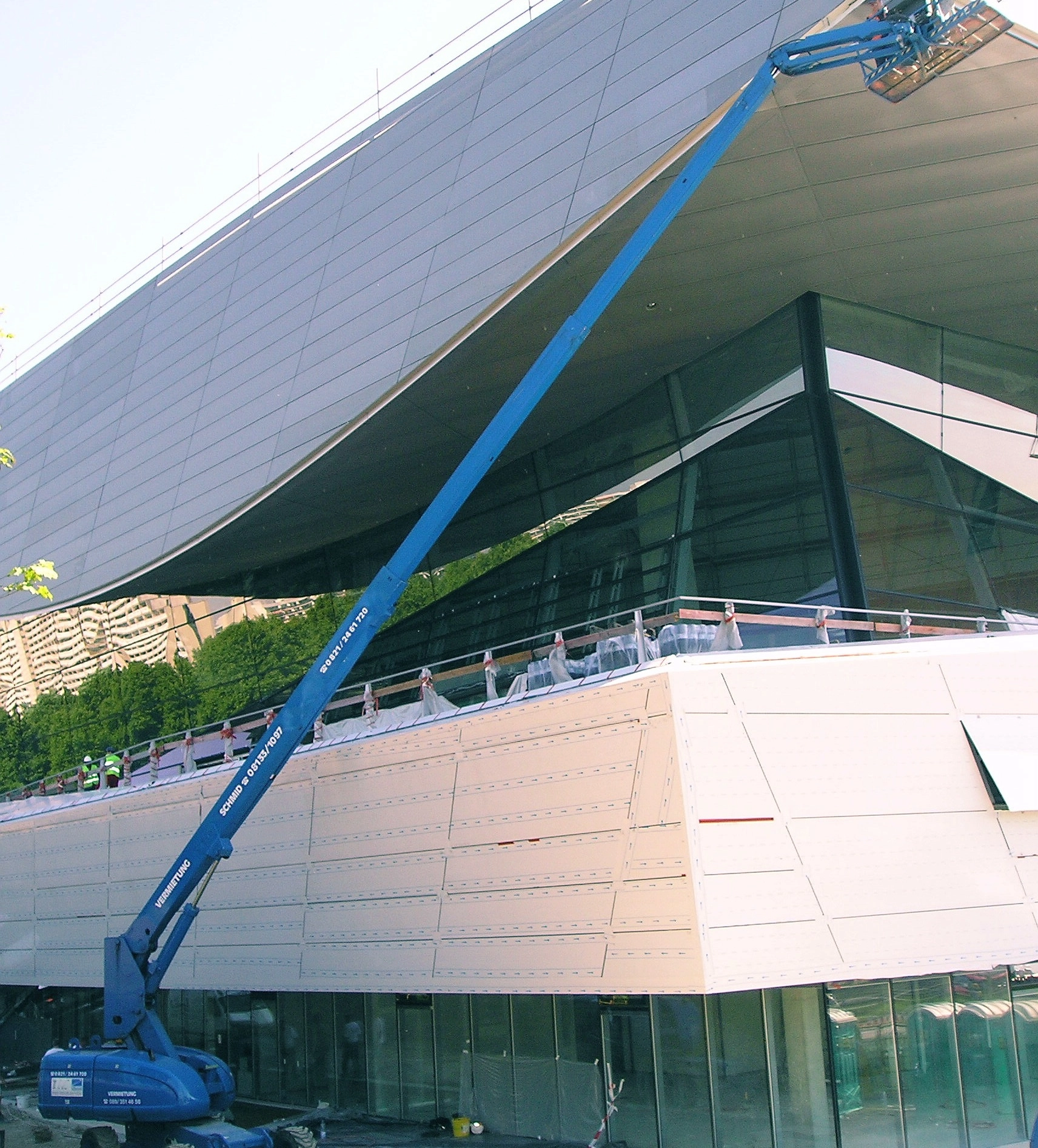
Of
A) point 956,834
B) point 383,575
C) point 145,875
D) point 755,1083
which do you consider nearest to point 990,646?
point 956,834

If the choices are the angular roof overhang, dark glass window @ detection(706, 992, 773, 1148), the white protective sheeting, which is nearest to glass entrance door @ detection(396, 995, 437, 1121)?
dark glass window @ detection(706, 992, 773, 1148)

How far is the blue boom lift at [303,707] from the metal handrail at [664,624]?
222 cm

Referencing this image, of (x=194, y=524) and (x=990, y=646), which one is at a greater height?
(x=194, y=524)

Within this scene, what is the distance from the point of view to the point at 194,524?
21906mm

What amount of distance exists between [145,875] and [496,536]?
7950 millimetres

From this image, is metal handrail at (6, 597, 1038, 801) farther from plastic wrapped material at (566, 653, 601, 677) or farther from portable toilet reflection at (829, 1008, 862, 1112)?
portable toilet reflection at (829, 1008, 862, 1112)

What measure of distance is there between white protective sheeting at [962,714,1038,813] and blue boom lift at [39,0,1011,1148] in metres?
6.02

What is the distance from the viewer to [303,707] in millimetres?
13023

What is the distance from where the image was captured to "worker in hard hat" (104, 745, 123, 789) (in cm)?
2159

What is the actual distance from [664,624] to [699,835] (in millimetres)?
2437

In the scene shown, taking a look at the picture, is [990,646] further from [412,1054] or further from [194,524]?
[194,524]

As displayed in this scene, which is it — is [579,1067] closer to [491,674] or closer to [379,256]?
[491,674]

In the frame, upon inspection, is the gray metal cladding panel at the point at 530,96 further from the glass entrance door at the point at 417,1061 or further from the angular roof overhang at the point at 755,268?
the glass entrance door at the point at 417,1061

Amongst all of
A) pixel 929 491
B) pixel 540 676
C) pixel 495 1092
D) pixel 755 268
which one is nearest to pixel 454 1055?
pixel 495 1092
